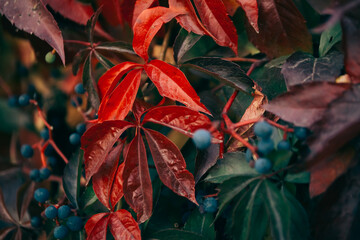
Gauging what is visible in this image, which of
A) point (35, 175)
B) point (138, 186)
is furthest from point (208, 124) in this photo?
point (35, 175)

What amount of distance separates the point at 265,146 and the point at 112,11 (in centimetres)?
49

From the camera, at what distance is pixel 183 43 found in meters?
0.61

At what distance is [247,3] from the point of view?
545 mm

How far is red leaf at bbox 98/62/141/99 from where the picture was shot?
1.86 feet

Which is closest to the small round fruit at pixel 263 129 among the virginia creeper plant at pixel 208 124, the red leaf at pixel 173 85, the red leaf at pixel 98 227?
the virginia creeper plant at pixel 208 124

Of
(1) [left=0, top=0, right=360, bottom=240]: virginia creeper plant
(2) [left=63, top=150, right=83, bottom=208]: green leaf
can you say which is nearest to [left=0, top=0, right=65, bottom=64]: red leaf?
(1) [left=0, top=0, right=360, bottom=240]: virginia creeper plant

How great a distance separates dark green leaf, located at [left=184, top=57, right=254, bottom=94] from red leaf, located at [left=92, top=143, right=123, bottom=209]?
22cm

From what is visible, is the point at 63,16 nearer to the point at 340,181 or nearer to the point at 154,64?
the point at 154,64

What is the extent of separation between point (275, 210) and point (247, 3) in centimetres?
33

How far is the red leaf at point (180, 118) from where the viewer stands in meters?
0.51

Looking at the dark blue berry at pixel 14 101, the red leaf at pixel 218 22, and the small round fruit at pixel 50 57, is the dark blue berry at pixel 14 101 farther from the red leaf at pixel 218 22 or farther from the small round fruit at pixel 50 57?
the red leaf at pixel 218 22

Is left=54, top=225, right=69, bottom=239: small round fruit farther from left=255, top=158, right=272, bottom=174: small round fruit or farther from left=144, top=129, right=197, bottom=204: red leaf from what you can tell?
left=255, top=158, right=272, bottom=174: small round fruit

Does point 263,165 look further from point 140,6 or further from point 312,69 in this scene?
point 140,6

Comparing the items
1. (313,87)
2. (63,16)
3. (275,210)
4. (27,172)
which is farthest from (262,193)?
(27,172)
